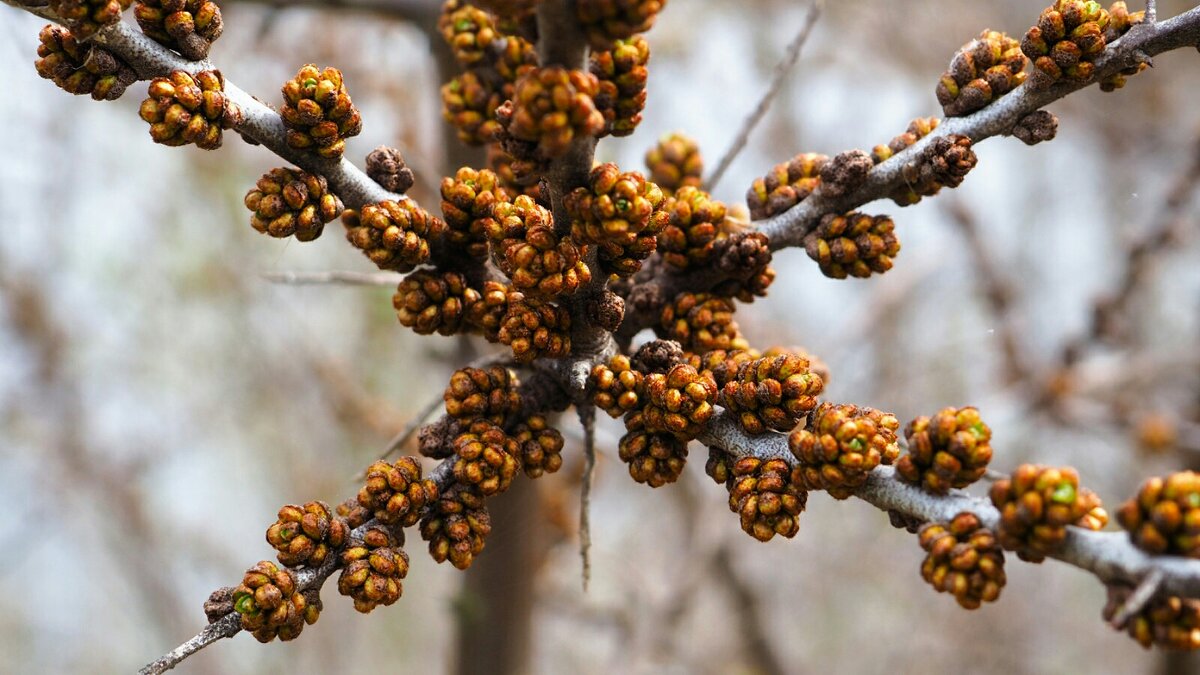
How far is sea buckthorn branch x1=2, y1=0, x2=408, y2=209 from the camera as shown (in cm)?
117

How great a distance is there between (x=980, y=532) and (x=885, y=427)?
0.62 ft

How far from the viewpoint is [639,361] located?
4.68 ft

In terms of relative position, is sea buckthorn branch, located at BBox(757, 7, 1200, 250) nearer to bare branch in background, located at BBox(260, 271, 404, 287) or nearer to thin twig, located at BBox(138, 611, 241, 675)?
bare branch in background, located at BBox(260, 271, 404, 287)

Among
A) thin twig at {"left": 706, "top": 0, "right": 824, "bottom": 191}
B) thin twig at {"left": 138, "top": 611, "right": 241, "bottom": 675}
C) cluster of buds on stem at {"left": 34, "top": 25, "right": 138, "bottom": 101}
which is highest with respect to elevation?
thin twig at {"left": 706, "top": 0, "right": 824, "bottom": 191}

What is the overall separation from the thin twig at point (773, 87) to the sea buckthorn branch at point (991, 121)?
414 mm

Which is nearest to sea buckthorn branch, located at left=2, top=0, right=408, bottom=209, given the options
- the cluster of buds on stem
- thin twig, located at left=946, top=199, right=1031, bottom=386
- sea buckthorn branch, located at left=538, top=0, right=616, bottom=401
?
the cluster of buds on stem

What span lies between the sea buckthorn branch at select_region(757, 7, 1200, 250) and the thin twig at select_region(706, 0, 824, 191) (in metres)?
0.41

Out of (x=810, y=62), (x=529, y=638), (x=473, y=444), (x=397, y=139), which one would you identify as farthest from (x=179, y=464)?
(x=473, y=444)

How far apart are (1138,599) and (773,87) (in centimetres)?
125

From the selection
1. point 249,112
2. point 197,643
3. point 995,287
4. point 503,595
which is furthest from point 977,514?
point 995,287

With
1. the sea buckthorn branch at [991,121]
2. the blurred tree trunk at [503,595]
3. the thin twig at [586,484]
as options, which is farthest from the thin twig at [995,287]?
the thin twig at [586,484]

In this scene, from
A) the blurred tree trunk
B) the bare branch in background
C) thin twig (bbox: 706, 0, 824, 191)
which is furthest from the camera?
the blurred tree trunk

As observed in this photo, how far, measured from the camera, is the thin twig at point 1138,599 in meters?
0.98

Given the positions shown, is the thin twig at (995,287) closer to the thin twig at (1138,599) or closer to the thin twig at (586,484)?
the thin twig at (586,484)
